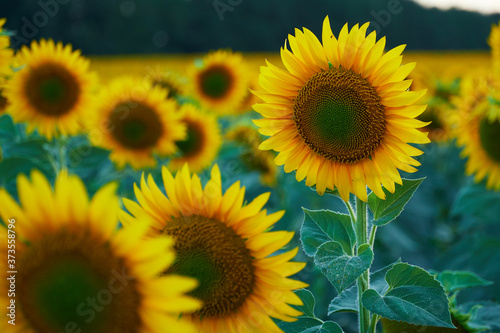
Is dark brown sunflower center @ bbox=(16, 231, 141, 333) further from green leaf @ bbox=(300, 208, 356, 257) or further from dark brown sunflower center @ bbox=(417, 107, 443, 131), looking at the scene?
dark brown sunflower center @ bbox=(417, 107, 443, 131)

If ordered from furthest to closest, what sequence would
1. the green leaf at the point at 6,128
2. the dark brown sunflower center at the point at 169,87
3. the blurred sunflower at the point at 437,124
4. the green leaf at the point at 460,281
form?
1. the blurred sunflower at the point at 437,124
2. the dark brown sunflower center at the point at 169,87
3. the green leaf at the point at 6,128
4. the green leaf at the point at 460,281

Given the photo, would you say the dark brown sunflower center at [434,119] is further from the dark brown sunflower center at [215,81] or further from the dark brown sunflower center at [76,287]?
the dark brown sunflower center at [76,287]

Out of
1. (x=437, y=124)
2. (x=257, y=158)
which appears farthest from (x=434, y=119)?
(x=257, y=158)

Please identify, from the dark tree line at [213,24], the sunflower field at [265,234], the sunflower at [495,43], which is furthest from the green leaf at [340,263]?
the dark tree line at [213,24]

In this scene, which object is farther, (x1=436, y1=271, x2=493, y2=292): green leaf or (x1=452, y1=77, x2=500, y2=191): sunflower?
(x1=452, y1=77, x2=500, y2=191): sunflower

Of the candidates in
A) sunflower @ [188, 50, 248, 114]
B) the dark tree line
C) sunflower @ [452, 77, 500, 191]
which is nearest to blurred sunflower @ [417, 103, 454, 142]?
sunflower @ [452, 77, 500, 191]

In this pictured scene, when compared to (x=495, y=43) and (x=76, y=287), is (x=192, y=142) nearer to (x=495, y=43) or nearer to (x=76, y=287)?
(x=495, y=43)
